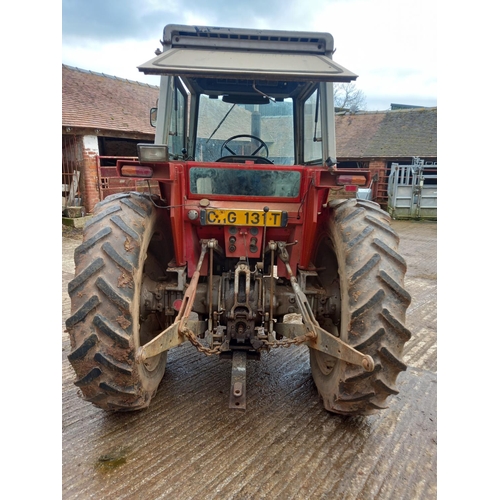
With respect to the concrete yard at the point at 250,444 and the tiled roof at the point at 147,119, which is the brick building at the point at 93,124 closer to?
the tiled roof at the point at 147,119

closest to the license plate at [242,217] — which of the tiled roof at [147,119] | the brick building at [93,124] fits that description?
the brick building at [93,124]

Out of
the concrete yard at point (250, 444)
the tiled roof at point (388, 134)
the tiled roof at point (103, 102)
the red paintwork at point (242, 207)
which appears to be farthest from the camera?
the tiled roof at point (388, 134)

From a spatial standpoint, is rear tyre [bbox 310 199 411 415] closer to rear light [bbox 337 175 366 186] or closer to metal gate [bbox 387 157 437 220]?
rear light [bbox 337 175 366 186]

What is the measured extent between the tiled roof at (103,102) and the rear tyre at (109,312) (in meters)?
9.82

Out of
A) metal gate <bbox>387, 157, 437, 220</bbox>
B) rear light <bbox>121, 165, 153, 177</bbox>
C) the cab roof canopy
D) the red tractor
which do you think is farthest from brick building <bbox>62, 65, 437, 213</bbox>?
rear light <bbox>121, 165, 153, 177</bbox>

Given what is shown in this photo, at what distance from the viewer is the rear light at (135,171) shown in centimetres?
236

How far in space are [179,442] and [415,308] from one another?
3616 mm

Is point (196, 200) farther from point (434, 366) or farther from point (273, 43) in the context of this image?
point (434, 366)

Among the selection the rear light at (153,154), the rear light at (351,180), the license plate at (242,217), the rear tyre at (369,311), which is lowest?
the rear tyre at (369,311)

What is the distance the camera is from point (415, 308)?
16.2ft

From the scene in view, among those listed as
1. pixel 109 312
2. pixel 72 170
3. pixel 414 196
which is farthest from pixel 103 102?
pixel 109 312

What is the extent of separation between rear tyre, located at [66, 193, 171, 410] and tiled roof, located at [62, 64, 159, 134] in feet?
32.2

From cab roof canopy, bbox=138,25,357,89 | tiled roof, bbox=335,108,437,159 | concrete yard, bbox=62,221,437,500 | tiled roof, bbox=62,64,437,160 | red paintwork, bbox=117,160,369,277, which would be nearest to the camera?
concrete yard, bbox=62,221,437,500

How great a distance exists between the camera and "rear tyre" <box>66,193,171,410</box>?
2.12m
